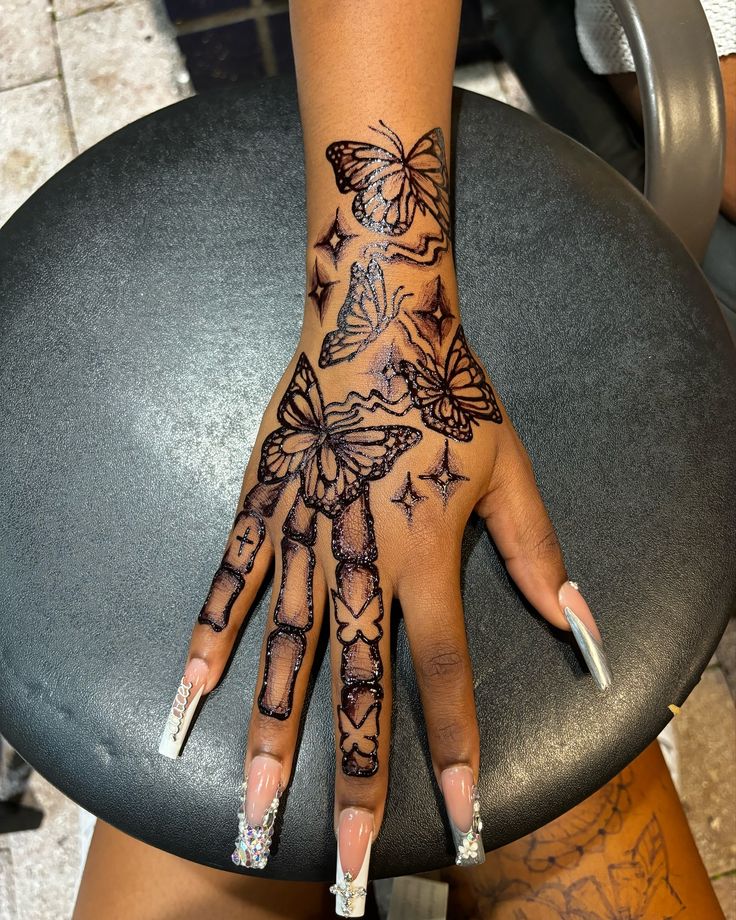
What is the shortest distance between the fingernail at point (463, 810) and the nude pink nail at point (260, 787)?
14 centimetres

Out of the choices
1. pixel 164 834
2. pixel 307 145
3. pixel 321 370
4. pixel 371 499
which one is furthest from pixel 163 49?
pixel 164 834

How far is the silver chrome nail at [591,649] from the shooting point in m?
0.65

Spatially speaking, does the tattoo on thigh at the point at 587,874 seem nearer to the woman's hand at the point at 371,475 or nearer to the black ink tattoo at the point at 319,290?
the woman's hand at the point at 371,475

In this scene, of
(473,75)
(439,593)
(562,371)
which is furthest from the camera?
(473,75)

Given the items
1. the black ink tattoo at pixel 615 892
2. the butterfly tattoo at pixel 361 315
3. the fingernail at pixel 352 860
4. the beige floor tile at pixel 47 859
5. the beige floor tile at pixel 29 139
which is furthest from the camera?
the beige floor tile at pixel 29 139

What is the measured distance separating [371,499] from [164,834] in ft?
1.12

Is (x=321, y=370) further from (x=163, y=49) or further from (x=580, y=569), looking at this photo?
(x=163, y=49)

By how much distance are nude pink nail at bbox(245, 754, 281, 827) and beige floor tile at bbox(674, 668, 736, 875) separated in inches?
41.7


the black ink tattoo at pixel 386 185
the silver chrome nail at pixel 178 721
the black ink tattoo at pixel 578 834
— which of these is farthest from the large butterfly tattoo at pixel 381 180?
the black ink tattoo at pixel 578 834

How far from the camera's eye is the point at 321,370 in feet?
2.27

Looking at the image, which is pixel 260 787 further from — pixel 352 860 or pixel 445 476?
pixel 445 476

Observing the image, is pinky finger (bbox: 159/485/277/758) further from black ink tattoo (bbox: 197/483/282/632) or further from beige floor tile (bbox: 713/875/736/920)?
beige floor tile (bbox: 713/875/736/920)

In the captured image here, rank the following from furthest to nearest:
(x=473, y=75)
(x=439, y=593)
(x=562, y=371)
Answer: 1. (x=473, y=75)
2. (x=562, y=371)
3. (x=439, y=593)

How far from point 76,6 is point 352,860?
1939mm
